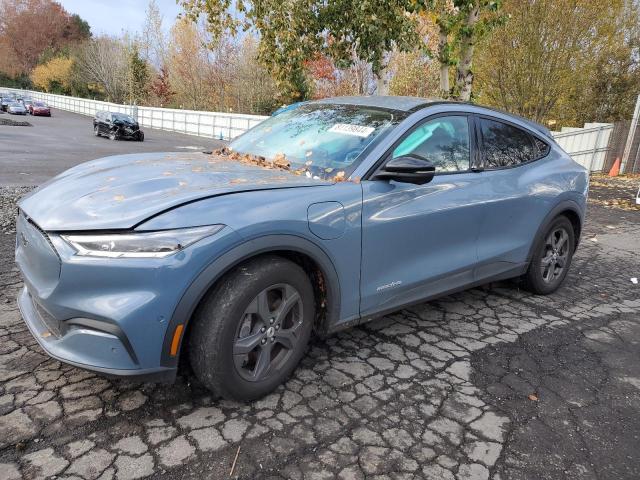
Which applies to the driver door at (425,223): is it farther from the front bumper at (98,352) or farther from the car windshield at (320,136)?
the front bumper at (98,352)

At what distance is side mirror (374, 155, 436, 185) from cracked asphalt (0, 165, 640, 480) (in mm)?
1187

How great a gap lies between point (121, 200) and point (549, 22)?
19.7 meters

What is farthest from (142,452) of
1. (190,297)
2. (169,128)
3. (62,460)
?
(169,128)

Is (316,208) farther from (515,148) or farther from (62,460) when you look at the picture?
(515,148)

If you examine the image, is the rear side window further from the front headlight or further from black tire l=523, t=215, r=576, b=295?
the front headlight

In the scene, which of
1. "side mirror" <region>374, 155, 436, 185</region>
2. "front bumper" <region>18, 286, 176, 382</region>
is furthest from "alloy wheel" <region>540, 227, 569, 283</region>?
"front bumper" <region>18, 286, 176, 382</region>

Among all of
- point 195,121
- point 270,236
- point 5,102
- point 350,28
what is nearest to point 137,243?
point 270,236

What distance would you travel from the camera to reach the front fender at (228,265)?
222 cm

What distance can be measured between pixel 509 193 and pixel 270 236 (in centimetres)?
225

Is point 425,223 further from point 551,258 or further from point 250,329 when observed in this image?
point 551,258

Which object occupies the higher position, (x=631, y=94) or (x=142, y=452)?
(x=631, y=94)

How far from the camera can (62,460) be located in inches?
84.4

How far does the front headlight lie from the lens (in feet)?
7.13

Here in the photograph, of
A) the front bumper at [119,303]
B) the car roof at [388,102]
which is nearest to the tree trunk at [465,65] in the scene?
the car roof at [388,102]
